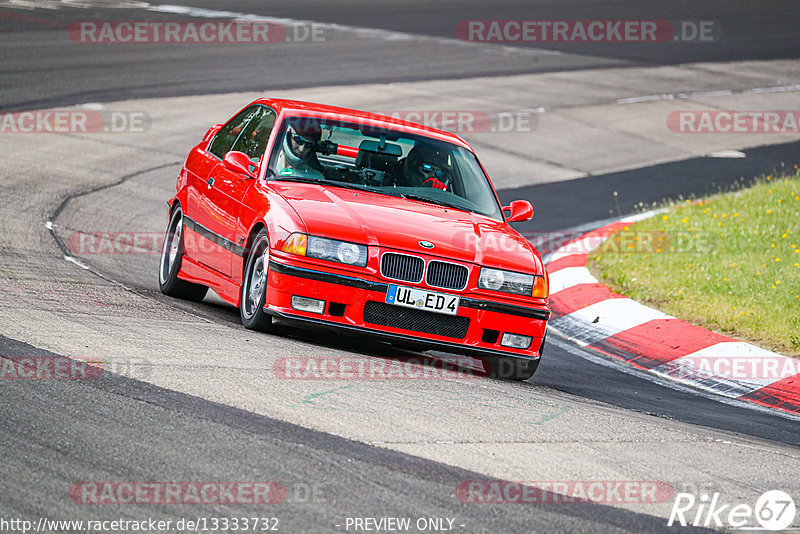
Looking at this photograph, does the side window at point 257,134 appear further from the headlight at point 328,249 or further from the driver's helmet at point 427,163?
the headlight at point 328,249

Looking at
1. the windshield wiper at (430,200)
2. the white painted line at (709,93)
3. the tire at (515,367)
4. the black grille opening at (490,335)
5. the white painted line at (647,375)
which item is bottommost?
the white painted line at (647,375)

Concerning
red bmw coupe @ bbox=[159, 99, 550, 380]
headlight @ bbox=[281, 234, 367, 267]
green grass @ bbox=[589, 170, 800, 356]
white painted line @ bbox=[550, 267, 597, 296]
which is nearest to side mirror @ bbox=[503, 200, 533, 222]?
red bmw coupe @ bbox=[159, 99, 550, 380]

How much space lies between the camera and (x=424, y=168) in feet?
27.7

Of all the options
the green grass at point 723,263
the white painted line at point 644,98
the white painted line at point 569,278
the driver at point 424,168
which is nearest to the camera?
the driver at point 424,168

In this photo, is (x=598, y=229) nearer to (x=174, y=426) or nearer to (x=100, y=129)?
(x=100, y=129)

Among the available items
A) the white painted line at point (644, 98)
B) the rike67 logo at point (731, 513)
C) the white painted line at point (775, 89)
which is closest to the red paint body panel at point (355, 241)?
the rike67 logo at point (731, 513)

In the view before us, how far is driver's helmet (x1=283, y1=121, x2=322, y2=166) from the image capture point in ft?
26.9

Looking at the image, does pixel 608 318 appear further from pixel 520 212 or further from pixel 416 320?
pixel 416 320

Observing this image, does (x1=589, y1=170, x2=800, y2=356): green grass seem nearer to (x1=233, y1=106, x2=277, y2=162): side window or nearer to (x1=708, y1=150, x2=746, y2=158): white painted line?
(x1=233, y1=106, x2=277, y2=162): side window

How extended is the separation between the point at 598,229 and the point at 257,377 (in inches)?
328

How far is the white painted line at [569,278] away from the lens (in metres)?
11.0

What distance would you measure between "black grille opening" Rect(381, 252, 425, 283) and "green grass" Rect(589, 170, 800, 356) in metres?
3.25

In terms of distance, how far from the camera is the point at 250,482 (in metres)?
4.41

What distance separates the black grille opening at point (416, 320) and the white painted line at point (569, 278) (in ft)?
13.0
